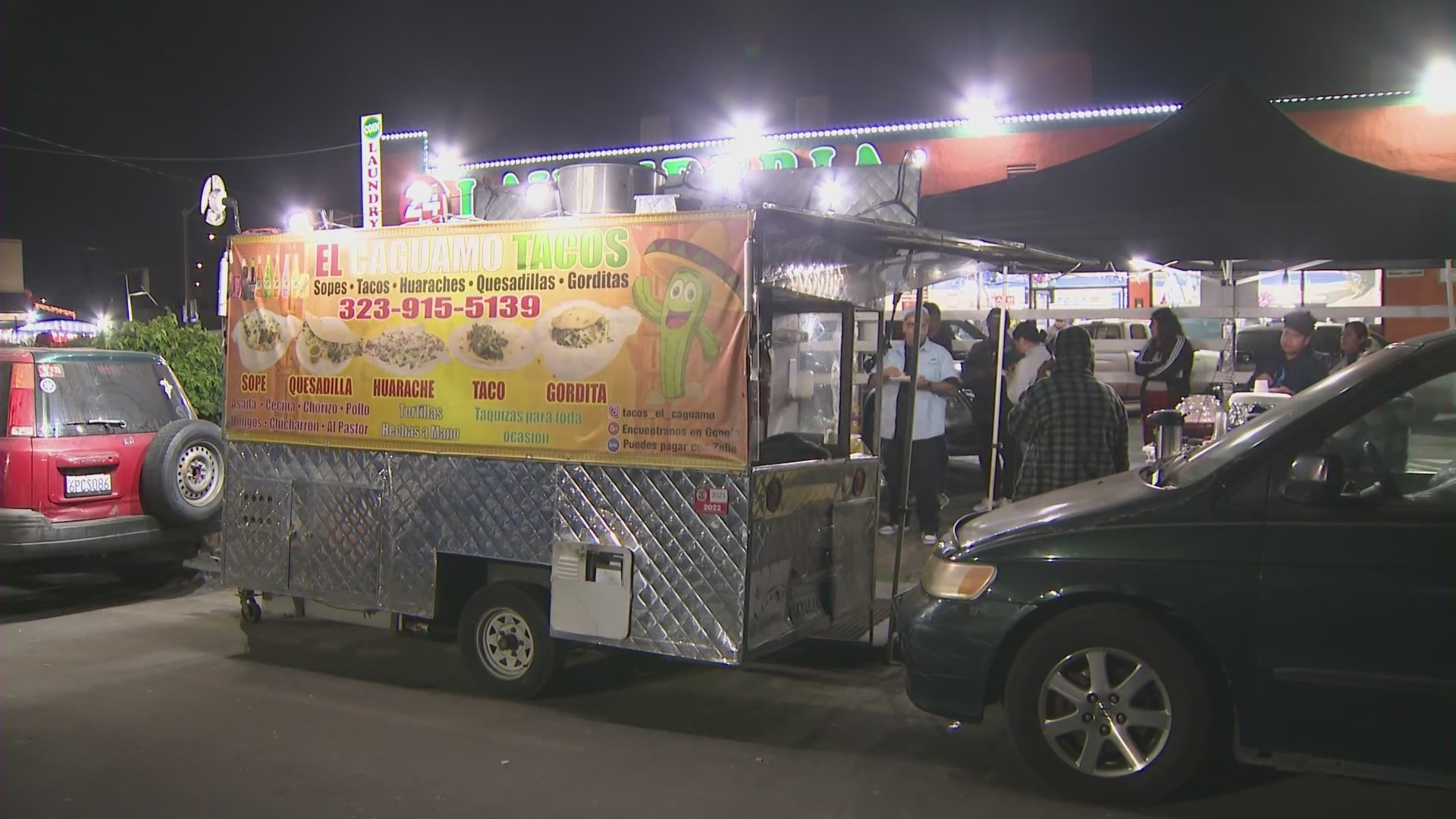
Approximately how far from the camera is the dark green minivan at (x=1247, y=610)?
3.68 m

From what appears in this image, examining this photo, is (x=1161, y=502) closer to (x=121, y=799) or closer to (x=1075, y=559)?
(x=1075, y=559)

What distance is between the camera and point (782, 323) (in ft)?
21.2

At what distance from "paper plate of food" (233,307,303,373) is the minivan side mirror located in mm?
5294

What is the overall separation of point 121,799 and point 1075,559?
13.2ft

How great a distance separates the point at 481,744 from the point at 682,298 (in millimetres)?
2342

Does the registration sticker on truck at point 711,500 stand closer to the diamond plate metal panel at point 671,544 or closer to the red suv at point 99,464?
the diamond plate metal panel at point 671,544

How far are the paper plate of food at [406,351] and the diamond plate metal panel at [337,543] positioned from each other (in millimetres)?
730

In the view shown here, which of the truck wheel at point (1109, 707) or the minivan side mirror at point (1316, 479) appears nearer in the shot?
the minivan side mirror at point (1316, 479)

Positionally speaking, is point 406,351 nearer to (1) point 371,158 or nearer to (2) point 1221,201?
(2) point 1221,201

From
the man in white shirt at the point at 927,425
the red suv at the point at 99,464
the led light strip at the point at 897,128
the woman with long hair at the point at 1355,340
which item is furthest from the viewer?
the led light strip at the point at 897,128

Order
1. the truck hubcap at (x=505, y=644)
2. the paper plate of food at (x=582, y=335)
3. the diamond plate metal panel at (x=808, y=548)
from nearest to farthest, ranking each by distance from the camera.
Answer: the diamond plate metal panel at (x=808, y=548)
the paper plate of food at (x=582, y=335)
the truck hubcap at (x=505, y=644)


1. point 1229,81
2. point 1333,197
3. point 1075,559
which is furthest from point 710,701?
point 1229,81

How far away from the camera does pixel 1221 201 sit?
8.09 metres

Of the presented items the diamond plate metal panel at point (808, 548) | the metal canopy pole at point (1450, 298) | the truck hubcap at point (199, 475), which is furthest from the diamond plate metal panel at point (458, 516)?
the metal canopy pole at point (1450, 298)
